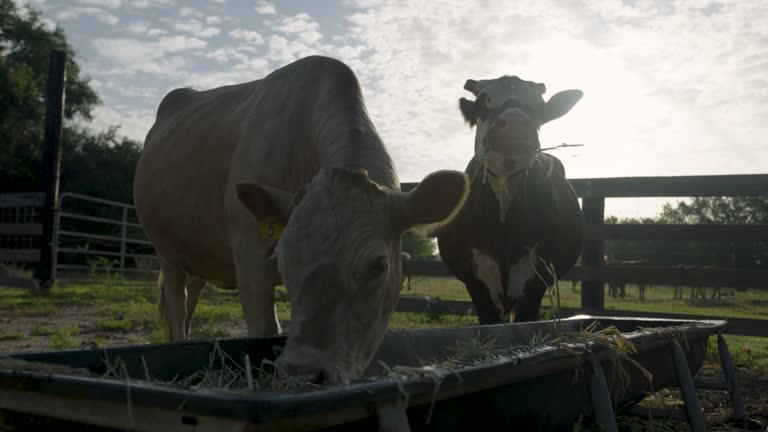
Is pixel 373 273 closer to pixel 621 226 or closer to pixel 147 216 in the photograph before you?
pixel 147 216

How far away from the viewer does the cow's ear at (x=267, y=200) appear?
8.18 feet

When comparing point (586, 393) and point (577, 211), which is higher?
point (577, 211)

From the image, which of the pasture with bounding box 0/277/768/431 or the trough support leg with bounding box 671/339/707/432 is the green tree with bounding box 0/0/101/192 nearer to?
the pasture with bounding box 0/277/768/431

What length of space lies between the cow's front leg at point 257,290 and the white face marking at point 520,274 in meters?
1.56

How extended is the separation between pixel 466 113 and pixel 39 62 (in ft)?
92.2

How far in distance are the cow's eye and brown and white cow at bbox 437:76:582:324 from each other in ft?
6.24

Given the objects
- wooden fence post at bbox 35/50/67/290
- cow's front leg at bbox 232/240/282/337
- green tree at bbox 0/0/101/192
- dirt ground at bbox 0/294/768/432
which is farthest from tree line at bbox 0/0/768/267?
cow's front leg at bbox 232/240/282/337

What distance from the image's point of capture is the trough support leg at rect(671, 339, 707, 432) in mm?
2643

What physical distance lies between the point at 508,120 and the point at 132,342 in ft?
12.3

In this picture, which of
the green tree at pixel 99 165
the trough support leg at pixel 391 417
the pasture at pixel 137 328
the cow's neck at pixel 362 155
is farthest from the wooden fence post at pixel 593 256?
the green tree at pixel 99 165

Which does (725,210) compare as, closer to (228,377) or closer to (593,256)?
(593,256)

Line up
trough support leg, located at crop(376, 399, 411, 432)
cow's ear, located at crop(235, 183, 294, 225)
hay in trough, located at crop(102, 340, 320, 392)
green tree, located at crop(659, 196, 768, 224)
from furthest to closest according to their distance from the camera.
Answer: green tree, located at crop(659, 196, 768, 224), cow's ear, located at crop(235, 183, 294, 225), hay in trough, located at crop(102, 340, 320, 392), trough support leg, located at crop(376, 399, 411, 432)

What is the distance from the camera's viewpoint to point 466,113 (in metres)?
4.95

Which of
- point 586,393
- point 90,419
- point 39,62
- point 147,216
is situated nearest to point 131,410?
point 90,419
